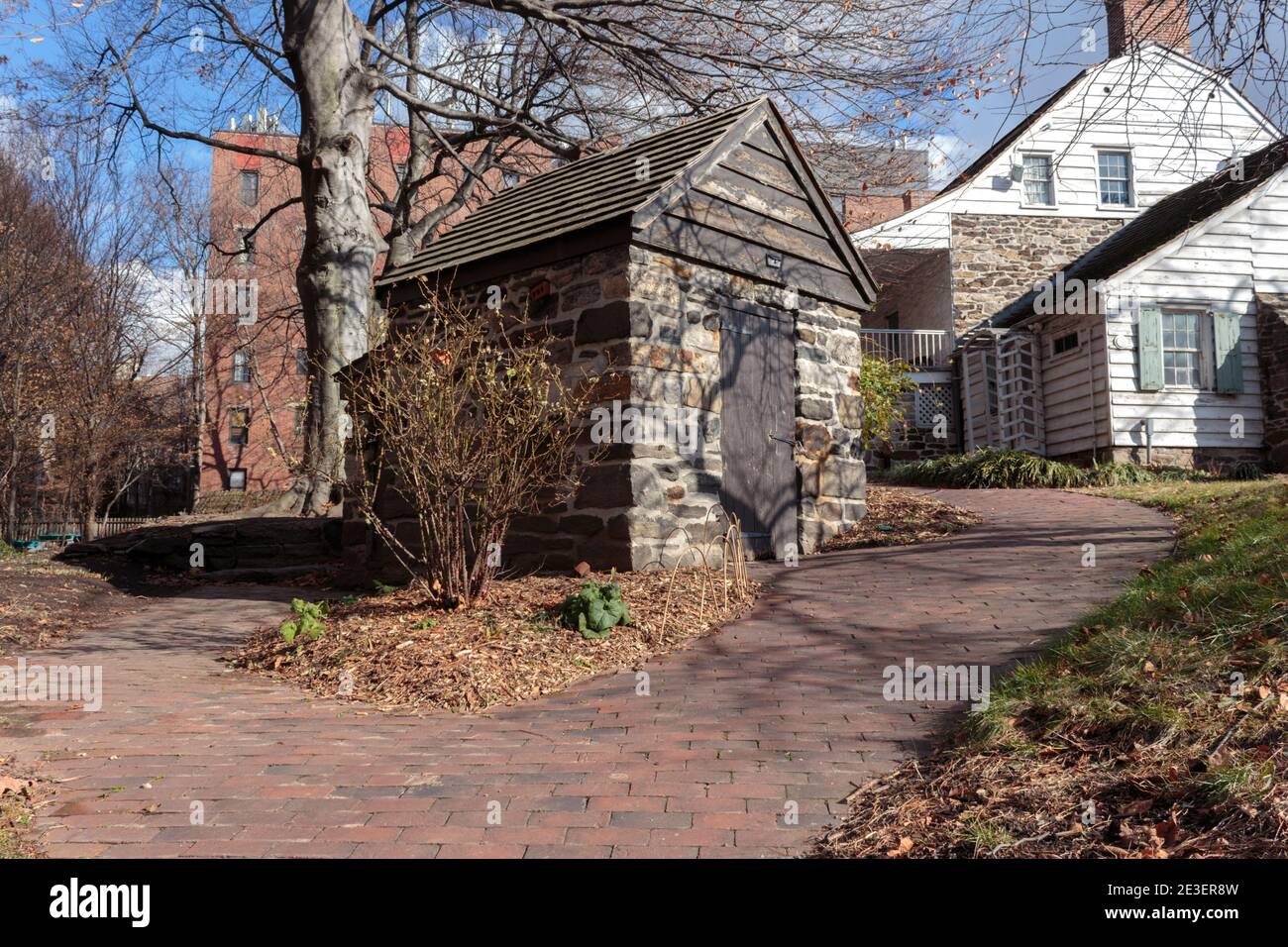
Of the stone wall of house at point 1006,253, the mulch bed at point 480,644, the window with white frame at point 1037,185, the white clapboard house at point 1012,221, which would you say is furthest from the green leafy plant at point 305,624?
the window with white frame at point 1037,185

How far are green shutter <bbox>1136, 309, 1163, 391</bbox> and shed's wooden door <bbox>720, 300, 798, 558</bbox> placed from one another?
436 inches

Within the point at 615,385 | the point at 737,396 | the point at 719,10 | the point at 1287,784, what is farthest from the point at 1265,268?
the point at 1287,784

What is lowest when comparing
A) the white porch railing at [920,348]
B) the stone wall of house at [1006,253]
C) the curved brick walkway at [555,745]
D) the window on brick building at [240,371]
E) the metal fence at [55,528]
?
the curved brick walkway at [555,745]

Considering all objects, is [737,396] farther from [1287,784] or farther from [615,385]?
[1287,784]

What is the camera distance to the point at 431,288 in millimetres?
9883

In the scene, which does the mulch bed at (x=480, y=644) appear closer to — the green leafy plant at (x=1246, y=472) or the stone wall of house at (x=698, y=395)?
the stone wall of house at (x=698, y=395)

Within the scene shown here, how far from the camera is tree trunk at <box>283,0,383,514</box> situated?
1261 centimetres

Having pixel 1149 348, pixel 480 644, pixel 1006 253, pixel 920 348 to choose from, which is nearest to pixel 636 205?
pixel 480 644

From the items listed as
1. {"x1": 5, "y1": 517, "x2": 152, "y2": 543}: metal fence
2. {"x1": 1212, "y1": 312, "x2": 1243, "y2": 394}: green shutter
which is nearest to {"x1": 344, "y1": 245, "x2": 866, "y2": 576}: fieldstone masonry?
{"x1": 1212, "y1": 312, "x2": 1243, "y2": 394}: green shutter

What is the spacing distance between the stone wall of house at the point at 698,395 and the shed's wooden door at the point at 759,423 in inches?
5.1

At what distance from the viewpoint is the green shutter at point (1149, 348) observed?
58.7 ft

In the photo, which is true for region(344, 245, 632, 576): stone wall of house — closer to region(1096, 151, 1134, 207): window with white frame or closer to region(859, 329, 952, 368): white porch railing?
region(859, 329, 952, 368): white porch railing

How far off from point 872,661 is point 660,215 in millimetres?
4491

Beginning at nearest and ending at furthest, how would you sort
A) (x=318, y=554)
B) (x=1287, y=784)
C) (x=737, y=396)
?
1. (x=1287, y=784)
2. (x=737, y=396)
3. (x=318, y=554)
